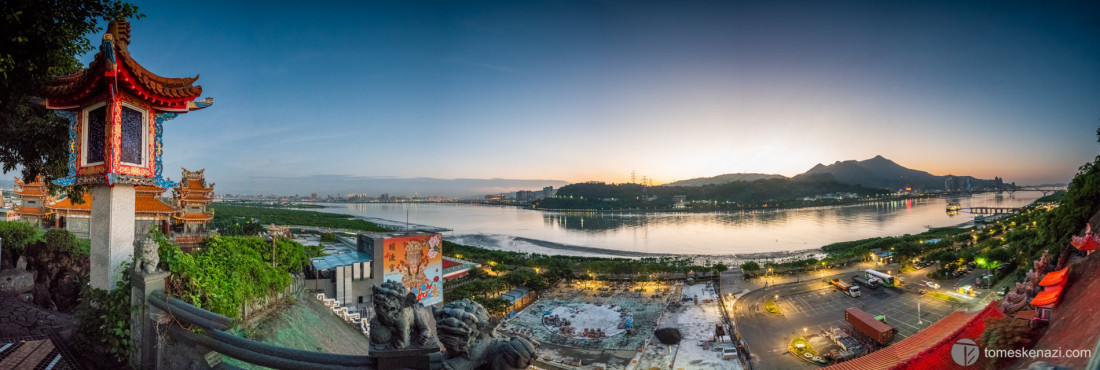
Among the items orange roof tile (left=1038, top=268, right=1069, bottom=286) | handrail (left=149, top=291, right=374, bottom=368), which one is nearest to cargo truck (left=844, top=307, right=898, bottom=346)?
orange roof tile (left=1038, top=268, right=1069, bottom=286)

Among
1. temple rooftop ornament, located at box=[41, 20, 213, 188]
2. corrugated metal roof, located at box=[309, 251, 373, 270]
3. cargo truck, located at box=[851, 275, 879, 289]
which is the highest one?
temple rooftop ornament, located at box=[41, 20, 213, 188]

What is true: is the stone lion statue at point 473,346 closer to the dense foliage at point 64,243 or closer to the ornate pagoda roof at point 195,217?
the dense foliage at point 64,243

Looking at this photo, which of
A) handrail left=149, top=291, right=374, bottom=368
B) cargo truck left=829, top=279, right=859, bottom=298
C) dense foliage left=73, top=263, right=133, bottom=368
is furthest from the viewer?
cargo truck left=829, top=279, right=859, bottom=298

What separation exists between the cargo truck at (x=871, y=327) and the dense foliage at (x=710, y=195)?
71423 mm

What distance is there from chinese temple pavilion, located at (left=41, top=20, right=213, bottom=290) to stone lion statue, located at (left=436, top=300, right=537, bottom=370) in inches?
158

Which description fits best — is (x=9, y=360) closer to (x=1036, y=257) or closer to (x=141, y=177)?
(x=141, y=177)

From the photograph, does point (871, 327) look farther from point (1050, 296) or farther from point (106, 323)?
point (106, 323)

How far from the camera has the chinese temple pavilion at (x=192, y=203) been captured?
1538 centimetres

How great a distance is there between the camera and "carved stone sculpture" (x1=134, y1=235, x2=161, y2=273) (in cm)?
297

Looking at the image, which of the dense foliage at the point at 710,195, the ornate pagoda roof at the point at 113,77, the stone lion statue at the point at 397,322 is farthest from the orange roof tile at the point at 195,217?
the dense foliage at the point at 710,195

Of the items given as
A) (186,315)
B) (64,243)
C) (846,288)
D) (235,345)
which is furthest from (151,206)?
(846,288)

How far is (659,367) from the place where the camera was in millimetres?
10773

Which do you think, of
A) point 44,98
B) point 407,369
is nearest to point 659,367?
point 407,369

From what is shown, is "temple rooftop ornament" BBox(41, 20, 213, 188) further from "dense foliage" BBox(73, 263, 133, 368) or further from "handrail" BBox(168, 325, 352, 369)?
"handrail" BBox(168, 325, 352, 369)
